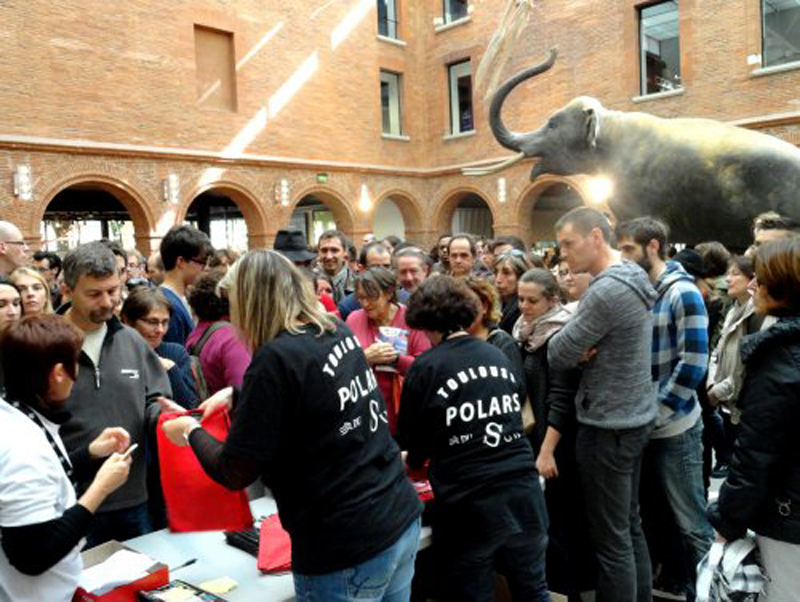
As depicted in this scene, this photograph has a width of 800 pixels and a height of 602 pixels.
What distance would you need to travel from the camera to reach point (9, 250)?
4383mm

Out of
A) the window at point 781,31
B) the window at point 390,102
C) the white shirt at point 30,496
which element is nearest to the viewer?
the white shirt at point 30,496

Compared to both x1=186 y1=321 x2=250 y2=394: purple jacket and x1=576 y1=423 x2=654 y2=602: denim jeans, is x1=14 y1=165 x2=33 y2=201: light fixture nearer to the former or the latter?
x1=186 y1=321 x2=250 y2=394: purple jacket

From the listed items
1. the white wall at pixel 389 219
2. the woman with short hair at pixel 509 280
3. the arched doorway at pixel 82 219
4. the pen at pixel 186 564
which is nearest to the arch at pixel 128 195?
the arched doorway at pixel 82 219

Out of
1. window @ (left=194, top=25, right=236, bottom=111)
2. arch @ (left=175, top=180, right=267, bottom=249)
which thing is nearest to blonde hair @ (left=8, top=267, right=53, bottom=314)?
arch @ (left=175, top=180, right=267, bottom=249)

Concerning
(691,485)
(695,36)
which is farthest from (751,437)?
(695,36)

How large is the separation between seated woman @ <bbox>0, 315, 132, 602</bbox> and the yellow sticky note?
1.41 feet

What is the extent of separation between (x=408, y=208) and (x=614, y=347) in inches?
649

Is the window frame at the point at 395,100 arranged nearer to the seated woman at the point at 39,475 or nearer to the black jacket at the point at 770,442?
the black jacket at the point at 770,442

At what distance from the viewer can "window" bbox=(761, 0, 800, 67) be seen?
1329 centimetres

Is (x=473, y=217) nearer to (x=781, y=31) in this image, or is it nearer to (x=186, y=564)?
(x=781, y=31)

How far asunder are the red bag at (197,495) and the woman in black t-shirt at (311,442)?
15.6 inches

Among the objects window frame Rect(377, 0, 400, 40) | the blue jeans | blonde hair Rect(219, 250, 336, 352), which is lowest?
the blue jeans

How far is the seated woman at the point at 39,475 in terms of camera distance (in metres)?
1.71

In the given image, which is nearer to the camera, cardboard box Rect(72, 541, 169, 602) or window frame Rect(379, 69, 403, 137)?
cardboard box Rect(72, 541, 169, 602)
